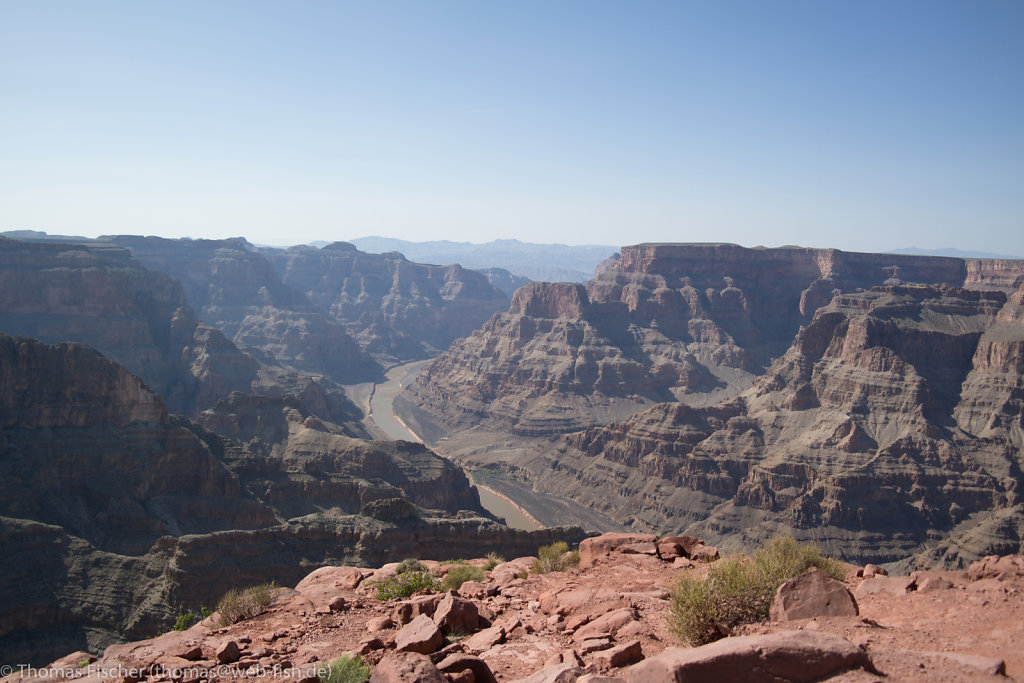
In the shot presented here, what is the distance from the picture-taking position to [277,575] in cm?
3884

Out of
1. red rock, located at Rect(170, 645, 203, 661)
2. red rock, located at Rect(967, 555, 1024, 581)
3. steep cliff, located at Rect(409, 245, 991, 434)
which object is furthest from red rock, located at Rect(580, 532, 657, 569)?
steep cliff, located at Rect(409, 245, 991, 434)

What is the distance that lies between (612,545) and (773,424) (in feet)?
237

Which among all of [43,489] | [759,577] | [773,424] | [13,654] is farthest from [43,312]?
[759,577]

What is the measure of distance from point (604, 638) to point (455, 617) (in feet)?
12.1

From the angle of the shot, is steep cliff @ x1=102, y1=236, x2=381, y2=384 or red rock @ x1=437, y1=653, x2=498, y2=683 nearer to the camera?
red rock @ x1=437, y1=653, x2=498, y2=683

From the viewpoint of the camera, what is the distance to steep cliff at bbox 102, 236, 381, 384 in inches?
6988

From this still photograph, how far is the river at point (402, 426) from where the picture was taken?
84438 mm

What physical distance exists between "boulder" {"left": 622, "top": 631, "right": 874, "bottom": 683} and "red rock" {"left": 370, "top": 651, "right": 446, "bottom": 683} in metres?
3.66

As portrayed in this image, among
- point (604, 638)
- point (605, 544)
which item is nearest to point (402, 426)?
point (605, 544)

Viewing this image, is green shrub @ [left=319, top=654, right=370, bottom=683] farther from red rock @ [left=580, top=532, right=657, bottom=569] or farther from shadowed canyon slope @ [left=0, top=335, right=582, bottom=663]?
shadowed canyon slope @ [left=0, top=335, right=582, bottom=663]

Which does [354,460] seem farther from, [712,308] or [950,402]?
[712,308]

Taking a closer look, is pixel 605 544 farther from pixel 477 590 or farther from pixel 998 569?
pixel 998 569

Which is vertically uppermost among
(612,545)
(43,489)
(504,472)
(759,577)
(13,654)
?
(759,577)

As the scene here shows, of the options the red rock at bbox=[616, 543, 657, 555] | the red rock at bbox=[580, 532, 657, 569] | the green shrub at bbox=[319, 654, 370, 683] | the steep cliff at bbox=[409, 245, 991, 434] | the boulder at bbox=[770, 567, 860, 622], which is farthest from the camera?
the steep cliff at bbox=[409, 245, 991, 434]
